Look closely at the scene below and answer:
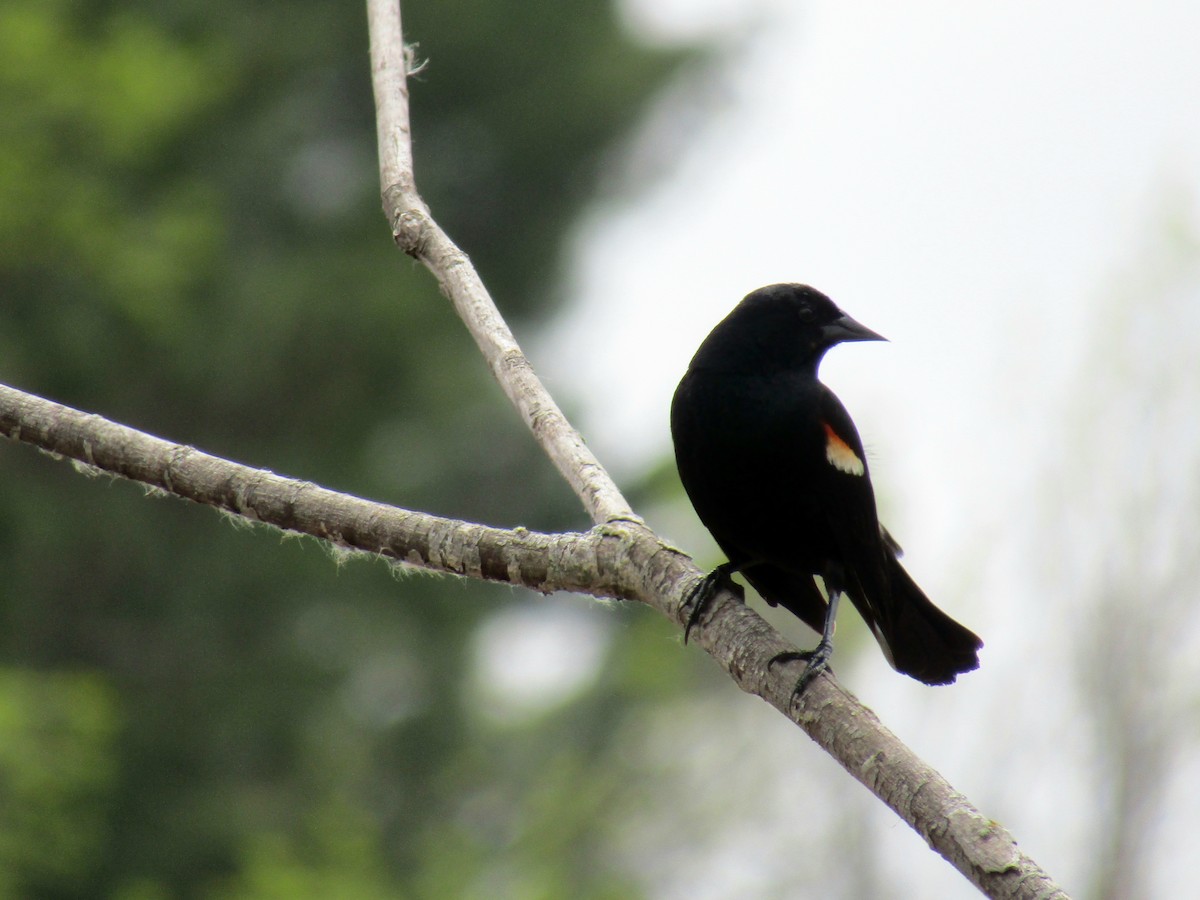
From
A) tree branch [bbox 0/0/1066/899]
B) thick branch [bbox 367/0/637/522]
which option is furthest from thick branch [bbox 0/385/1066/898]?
thick branch [bbox 367/0/637/522]

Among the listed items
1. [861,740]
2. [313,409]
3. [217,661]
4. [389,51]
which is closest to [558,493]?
[313,409]

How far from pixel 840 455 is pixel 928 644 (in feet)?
1.65

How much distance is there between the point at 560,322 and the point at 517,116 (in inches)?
93.3

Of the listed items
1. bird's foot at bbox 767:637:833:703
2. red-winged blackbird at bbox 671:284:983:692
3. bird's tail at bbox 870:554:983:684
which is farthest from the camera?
bird's tail at bbox 870:554:983:684

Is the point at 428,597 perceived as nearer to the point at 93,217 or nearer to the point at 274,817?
the point at 274,817

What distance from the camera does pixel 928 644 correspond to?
2.83 m

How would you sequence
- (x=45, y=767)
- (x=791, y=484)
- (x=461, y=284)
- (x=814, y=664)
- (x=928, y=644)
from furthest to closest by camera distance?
(x=45, y=767), (x=928, y=644), (x=791, y=484), (x=461, y=284), (x=814, y=664)

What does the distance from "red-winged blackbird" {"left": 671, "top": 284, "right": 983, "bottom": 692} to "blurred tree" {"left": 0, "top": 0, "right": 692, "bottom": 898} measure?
6.44m

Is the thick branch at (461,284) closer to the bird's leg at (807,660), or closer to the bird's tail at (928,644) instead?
the bird's leg at (807,660)

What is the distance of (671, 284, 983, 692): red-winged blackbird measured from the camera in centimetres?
266

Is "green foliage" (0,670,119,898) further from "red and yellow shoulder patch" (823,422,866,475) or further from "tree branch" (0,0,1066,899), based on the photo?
"red and yellow shoulder patch" (823,422,866,475)

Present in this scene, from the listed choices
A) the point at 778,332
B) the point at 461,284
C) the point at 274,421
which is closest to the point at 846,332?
the point at 778,332

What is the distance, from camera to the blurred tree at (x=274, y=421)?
976 centimetres

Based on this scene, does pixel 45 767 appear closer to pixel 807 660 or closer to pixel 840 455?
pixel 840 455
